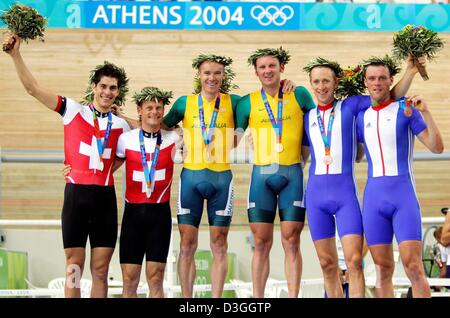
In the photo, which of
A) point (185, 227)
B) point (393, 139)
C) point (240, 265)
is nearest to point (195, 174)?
point (185, 227)

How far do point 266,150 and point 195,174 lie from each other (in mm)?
525

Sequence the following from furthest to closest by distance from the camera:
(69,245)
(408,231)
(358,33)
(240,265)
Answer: (358,33) → (240,265) → (69,245) → (408,231)

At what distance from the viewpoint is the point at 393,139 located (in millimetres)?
5906

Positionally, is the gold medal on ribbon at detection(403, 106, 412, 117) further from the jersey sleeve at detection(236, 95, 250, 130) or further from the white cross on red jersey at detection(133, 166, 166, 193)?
the white cross on red jersey at detection(133, 166, 166, 193)

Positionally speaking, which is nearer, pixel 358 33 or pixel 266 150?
pixel 266 150

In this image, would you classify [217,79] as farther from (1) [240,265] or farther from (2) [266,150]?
(1) [240,265]

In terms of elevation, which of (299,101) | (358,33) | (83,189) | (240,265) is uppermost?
(358,33)

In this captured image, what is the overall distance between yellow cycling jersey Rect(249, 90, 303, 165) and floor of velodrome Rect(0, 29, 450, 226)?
15.7 feet

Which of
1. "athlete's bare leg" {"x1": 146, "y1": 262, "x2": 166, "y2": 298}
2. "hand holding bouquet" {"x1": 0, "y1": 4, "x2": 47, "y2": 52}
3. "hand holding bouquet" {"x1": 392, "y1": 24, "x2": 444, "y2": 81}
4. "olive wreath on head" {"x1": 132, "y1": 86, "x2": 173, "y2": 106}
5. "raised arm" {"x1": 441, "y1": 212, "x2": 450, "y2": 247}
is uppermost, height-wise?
"hand holding bouquet" {"x1": 0, "y1": 4, "x2": 47, "y2": 52}

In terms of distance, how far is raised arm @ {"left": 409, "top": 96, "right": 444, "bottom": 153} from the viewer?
226 inches

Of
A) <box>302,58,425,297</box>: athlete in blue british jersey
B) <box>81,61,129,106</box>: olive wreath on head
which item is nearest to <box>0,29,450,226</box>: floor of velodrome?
<box>81,61,129,106</box>: olive wreath on head

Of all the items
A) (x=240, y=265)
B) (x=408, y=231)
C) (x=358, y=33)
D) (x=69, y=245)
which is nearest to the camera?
(x=408, y=231)

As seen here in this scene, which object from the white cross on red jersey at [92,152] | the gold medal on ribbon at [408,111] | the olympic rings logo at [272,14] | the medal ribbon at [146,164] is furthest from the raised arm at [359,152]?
the olympic rings logo at [272,14]

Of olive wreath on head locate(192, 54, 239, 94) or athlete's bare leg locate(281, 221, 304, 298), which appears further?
olive wreath on head locate(192, 54, 239, 94)
